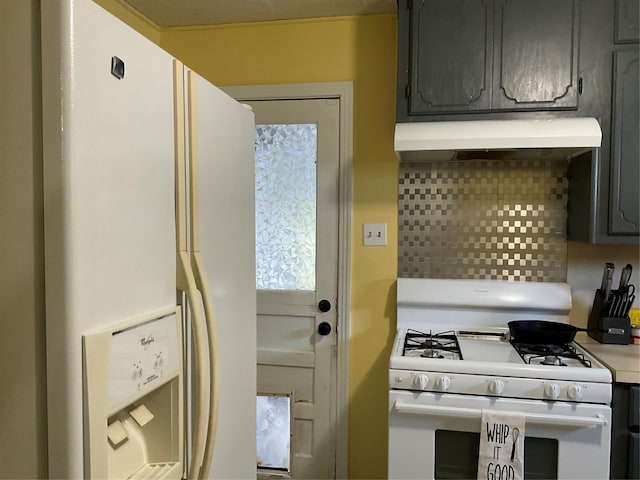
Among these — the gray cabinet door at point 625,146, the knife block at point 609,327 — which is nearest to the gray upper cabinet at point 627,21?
the gray cabinet door at point 625,146

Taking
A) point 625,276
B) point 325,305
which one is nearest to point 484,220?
point 625,276

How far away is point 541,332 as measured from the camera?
202 cm

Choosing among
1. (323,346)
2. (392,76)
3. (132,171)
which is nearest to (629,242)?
(392,76)

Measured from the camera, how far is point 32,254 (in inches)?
29.7

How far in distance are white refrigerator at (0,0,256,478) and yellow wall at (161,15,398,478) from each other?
4.58ft

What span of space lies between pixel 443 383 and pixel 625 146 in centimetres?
118

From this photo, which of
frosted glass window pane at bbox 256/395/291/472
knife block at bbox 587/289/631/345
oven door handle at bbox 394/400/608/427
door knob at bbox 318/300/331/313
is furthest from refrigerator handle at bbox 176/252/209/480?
knife block at bbox 587/289/631/345

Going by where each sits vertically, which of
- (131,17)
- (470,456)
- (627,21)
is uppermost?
(131,17)

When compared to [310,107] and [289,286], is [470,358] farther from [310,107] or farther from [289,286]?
[310,107]

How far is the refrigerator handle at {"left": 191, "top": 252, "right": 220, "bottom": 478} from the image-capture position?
1057mm

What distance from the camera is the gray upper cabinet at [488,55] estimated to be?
1.93 meters

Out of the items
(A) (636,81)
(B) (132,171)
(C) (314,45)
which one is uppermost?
(C) (314,45)

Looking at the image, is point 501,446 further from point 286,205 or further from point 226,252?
point 286,205

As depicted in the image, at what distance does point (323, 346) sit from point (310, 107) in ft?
3.99
